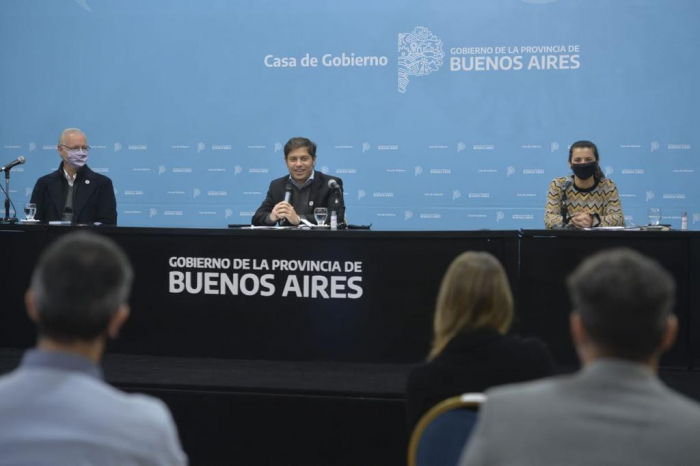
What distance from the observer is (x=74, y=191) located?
4910 millimetres

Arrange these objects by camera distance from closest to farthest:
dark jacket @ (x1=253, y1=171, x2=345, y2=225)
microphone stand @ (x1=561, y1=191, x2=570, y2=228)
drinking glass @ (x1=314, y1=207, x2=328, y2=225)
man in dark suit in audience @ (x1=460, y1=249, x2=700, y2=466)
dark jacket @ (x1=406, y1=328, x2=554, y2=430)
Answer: man in dark suit in audience @ (x1=460, y1=249, x2=700, y2=466) < dark jacket @ (x1=406, y1=328, x2=554, y2=430) < drinking glass @ (x1=314, y1=207, x2=328, y2=225) < microphone stand @ (x1=561, y1=191, x2=570, y2=228) < dark jacket @ (x1=253, y1=171, x2=345, y2=225)

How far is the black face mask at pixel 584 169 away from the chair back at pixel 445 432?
3207 millimetres

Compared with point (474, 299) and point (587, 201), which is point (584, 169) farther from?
point (474, 299)

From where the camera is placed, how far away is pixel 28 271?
3.77 metres

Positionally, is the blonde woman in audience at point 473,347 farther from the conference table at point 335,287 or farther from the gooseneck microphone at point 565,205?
the gooseneck microphone at point 565,205

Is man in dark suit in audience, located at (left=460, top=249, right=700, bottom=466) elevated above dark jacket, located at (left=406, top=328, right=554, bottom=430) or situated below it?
above

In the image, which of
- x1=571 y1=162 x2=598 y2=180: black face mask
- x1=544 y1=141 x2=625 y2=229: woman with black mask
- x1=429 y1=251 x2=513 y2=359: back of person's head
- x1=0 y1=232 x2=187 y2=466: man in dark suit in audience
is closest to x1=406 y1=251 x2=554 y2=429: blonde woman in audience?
x1=429 y1=251 x2=513 y2=359: back of person's head

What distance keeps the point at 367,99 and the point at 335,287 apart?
2.85 meters

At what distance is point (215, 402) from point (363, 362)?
675 mm

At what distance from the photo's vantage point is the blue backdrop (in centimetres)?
582

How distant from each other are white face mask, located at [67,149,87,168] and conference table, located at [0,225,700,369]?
1.39 meters

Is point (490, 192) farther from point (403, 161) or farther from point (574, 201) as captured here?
point (574, 201)

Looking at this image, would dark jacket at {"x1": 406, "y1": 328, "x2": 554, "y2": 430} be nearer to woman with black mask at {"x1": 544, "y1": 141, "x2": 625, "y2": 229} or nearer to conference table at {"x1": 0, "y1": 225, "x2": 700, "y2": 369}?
conference table at {"x1": 0, "y1": 225, "x2": 700, "y2": 369}

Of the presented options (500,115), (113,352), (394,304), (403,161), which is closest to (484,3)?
(500,115)
